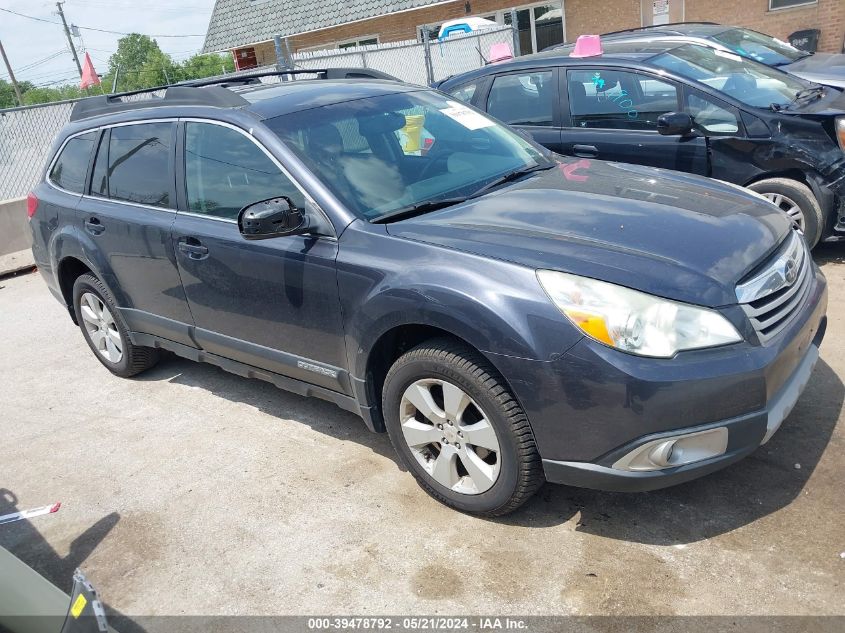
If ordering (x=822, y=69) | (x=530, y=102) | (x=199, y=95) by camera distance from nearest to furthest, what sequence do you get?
1. (x=199, y=95)
2. (x=530, y=102)
3. (x=822, y=69)

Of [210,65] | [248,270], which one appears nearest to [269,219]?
[248,270]

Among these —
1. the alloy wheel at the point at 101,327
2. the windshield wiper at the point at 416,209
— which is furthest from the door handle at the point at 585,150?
the alloy wheel at the point at 101,327

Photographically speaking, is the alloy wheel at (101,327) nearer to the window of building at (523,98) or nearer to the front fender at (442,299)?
the front fender at (442,299)

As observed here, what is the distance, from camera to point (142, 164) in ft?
14.8

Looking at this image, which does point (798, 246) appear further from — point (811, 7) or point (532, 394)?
point (811, 7)

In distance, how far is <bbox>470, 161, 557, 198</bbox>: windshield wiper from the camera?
3734 millimetres

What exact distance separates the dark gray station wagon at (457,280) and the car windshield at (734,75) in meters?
2.46

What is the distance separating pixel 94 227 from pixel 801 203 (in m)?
4.87

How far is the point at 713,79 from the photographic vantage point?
610 cm

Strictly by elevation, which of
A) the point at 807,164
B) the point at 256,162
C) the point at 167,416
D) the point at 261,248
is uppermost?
the point at 256,162

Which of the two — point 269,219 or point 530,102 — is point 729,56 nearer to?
point 530,102

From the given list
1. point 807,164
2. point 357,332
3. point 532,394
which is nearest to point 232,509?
point 357,332

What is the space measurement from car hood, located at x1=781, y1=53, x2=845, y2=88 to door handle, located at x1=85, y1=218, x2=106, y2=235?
6.01 metres

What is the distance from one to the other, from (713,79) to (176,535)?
5.16 metres
